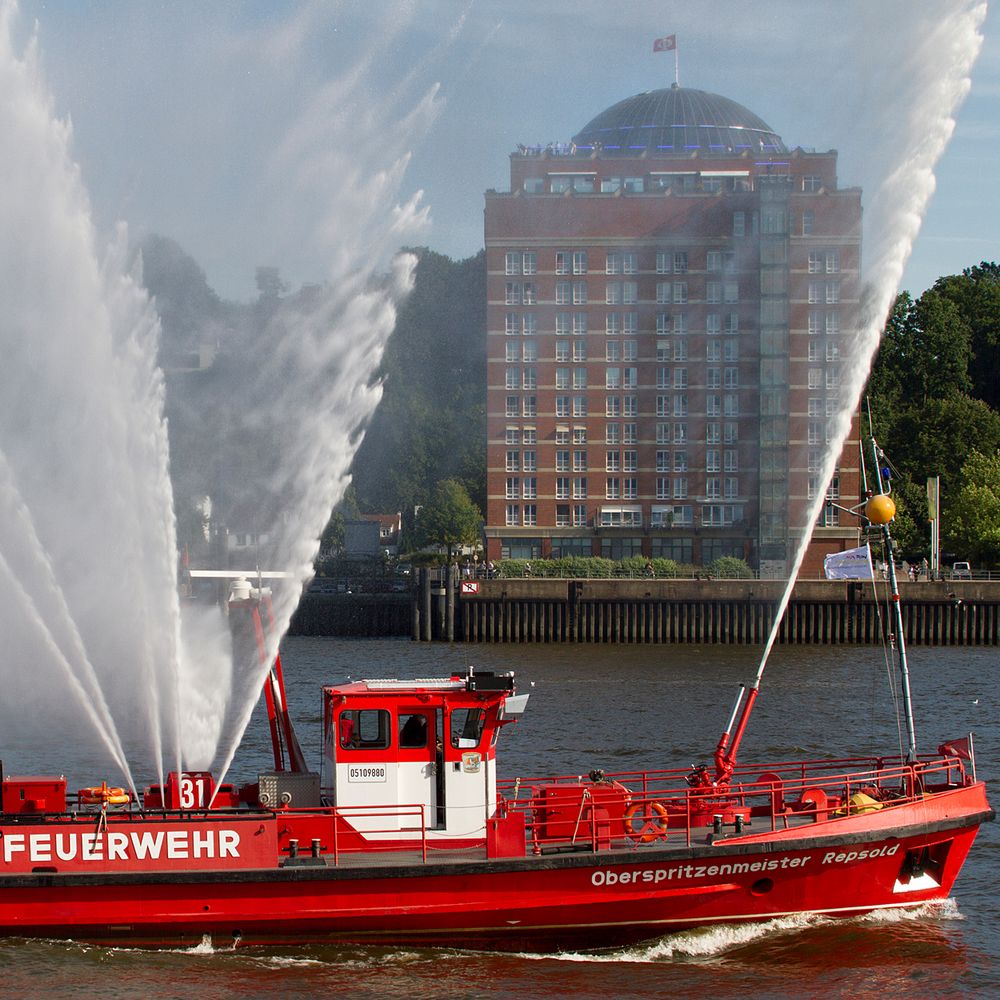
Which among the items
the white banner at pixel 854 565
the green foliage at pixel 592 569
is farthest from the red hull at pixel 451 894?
the green foliage at pixel 592 569

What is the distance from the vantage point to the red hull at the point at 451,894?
17.8 meters

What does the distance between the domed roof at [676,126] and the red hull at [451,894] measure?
282ft

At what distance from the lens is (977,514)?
84.5 m

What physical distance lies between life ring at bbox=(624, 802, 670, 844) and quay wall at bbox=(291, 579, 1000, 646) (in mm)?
48462

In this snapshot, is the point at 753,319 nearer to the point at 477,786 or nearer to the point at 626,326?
the point at 626,326

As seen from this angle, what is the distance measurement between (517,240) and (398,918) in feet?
239

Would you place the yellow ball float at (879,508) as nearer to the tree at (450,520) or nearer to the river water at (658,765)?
the river water at (658,765)

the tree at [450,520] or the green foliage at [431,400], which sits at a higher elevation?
the green foliage at [431,400]

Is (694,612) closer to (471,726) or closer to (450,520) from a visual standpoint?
(450,520)

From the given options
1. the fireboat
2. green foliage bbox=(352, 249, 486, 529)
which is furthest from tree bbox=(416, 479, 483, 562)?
the fireboat

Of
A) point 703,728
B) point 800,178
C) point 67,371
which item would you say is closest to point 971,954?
point 67,371

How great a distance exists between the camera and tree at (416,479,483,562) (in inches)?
4136

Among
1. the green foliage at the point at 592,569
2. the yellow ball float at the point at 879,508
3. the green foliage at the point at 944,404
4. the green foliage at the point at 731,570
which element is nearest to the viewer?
the yellow ball float at the point at 879,508

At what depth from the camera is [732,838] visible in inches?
726
